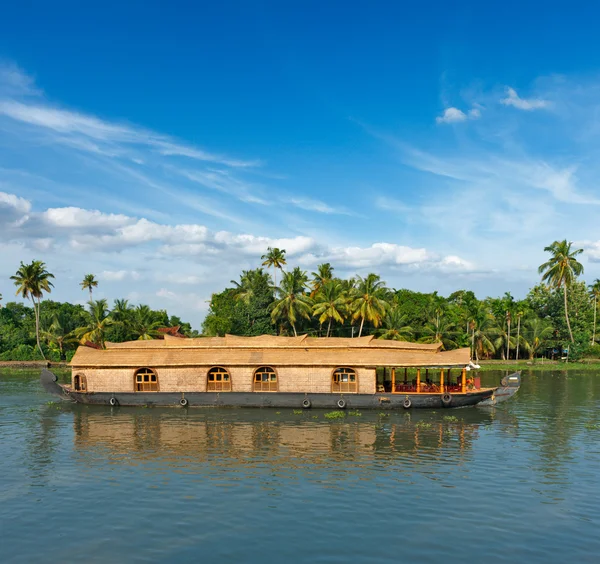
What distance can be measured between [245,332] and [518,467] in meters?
42.3

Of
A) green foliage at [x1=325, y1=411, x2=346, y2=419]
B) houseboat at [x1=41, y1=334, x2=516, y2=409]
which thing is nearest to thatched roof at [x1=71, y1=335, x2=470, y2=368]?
houseboat at [x1=41, y1=334, x2=516, y2=409]

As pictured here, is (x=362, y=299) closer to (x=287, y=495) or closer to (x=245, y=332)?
(x=245, y=332)

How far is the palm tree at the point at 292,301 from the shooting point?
55200 millimetres

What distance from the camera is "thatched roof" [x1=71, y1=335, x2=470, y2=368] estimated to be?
28.0m

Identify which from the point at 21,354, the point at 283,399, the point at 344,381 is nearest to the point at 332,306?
the point at 344,381

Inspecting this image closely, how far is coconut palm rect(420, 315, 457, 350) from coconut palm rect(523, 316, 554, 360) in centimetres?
953

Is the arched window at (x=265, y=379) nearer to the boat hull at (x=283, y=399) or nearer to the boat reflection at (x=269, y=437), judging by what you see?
the boat hull at (x=283, y=399)

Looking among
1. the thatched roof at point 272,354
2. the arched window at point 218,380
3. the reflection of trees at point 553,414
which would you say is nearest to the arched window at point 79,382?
the thatched roof at point 272,354

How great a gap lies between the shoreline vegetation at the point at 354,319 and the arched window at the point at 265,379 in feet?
78.9

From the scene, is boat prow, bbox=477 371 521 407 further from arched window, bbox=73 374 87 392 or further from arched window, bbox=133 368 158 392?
arched window, bbox=73 374 87 392

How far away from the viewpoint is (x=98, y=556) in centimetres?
1138

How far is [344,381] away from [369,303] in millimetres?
26651

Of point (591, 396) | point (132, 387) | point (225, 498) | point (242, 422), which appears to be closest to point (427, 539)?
point (225, 498)

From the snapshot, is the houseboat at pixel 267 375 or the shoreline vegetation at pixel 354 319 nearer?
the houseboat at pixel 267 375
